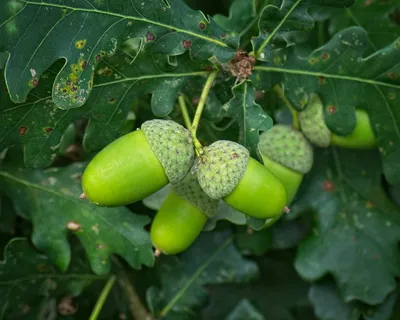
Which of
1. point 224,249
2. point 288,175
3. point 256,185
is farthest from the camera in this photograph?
point 224,249

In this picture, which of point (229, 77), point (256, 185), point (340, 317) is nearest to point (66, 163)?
point (229, 77)

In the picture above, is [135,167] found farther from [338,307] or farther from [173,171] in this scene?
[338,307]

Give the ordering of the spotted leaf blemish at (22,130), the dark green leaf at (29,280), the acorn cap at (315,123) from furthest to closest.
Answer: the dark green leaf at (29,280) → the acorn cap at (315,123) → the spotted leaf blemish at (22,130)

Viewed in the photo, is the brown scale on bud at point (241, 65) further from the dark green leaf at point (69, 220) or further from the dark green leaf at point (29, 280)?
the dark green leaf at point (29, 280)

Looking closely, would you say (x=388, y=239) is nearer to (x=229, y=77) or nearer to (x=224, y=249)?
(x=224, y=249)

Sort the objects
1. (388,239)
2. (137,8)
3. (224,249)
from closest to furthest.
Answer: (137,8) → (388,239) → (224,249)

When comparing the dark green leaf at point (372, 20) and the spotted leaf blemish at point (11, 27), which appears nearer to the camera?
the spotted leaf blemish at point (11, 27)

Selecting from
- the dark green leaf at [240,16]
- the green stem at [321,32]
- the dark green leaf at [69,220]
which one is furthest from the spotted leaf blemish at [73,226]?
the green stem at [321,32]

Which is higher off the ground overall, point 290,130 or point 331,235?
point 290,130
